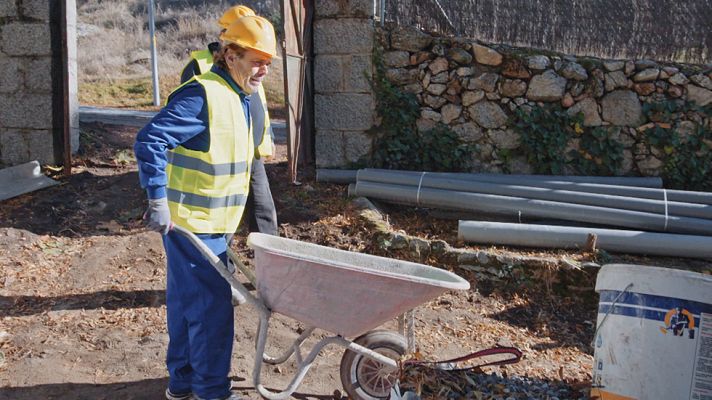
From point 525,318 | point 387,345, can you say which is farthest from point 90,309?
point 525,318

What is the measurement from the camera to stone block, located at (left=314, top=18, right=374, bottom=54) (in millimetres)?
6359

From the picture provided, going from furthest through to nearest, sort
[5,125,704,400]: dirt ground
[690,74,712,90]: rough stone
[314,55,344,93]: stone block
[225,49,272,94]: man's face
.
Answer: [314,55,344,93]: stone block, [690,74,712,90]: rough stone, [5,125,704,400]: dirt ground, [225,49,272,94]: man's face

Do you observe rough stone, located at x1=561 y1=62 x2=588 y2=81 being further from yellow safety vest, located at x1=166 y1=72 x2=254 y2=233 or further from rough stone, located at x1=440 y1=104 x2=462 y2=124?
yellow safety vest, located at x1=166 y1=72 x2=254 y2=233

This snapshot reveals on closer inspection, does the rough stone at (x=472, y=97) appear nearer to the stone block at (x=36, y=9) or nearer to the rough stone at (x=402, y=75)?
the rough stone at (x=402, y=75)

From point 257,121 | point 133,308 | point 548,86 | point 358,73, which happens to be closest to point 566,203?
point 548,86

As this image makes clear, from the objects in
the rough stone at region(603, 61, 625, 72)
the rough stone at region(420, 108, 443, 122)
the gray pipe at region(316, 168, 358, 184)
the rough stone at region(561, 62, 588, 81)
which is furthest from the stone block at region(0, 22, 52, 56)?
the rough stone at region(603, 61, 625, 72)

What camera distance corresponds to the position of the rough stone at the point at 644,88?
632cm

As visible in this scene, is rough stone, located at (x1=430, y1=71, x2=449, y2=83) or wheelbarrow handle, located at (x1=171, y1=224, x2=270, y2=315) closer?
wheelbarrow handle, located at (x1=171, y1=224, x2=270, y2=315)

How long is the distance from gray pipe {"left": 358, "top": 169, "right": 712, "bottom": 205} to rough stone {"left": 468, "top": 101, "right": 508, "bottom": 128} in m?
0.63

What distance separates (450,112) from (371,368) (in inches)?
146

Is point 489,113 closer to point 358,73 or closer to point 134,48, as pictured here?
point 358,73

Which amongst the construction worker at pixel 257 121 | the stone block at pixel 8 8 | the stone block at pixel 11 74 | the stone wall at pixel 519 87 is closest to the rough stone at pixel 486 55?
the stone wall at pixel 519 87

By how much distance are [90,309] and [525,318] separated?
3130 mm

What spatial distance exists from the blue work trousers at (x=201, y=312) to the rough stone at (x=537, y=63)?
4152 millimetres
